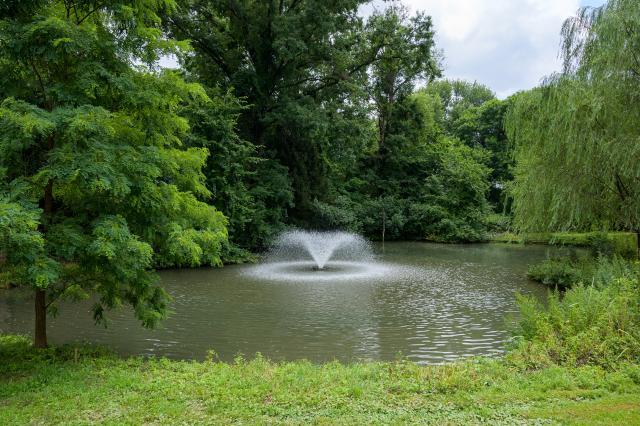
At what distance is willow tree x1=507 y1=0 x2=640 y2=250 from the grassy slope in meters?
7.66

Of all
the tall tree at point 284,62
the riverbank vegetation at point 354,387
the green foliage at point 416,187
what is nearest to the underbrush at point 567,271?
the riverbank vegetation at point 354,387

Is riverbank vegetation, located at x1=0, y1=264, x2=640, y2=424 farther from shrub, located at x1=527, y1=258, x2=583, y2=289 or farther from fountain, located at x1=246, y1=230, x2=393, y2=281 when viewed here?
fountain, located at x1=246, y1=230, x2=393, y2=281

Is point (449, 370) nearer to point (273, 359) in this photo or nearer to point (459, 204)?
point (273, 359)

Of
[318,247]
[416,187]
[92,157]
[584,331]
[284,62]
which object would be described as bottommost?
[584,331]

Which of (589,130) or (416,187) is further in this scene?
(416,187)

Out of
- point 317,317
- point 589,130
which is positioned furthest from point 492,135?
point 317,317

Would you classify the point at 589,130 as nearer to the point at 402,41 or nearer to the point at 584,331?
the point at 584,331

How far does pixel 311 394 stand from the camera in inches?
200

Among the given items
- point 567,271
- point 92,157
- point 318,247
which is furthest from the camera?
point 318,247

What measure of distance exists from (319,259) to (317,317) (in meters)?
10.7

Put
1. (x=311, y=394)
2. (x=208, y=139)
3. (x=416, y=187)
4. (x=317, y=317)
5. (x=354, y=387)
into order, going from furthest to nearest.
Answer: (x=416, y=187) < (x=208, y=139) < (x=317, y=317) < (x=354, y=387) < (x=311, y=394)

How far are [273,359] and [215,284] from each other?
→ 7.79 metres

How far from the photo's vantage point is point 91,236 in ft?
20.9

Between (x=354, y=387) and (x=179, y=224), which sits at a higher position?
(x=179, y=224)
